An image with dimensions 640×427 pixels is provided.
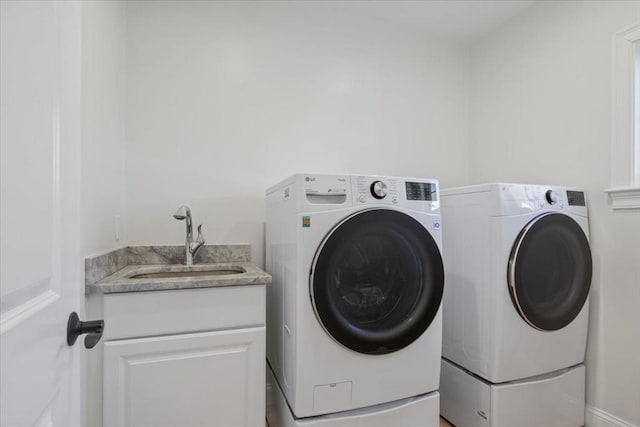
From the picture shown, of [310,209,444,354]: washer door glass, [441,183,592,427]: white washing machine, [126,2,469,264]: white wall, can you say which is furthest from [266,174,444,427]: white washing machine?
[126,2,469,264]: white wall

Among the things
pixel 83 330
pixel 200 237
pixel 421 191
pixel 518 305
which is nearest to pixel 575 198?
pixel 518 305

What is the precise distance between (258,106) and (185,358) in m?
1.52

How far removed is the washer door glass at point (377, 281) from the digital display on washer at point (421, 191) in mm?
120

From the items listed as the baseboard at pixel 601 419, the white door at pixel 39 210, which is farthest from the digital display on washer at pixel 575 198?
the white door at pixel 39 210

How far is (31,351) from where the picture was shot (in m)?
0.47

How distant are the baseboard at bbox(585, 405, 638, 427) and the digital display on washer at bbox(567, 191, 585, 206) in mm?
1104

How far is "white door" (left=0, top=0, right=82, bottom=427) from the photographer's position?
42 cm

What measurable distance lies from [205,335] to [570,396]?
1898mm

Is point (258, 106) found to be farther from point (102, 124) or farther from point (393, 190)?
point (393, 190)

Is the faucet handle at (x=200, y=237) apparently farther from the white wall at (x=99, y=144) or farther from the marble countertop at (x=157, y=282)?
the white wall at (x=99, y=144)

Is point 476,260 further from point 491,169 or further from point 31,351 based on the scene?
point 31,351

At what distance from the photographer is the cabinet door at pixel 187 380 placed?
4.09 ft

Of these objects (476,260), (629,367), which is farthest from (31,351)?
(629,367)

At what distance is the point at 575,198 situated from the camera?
1753 millimetres
